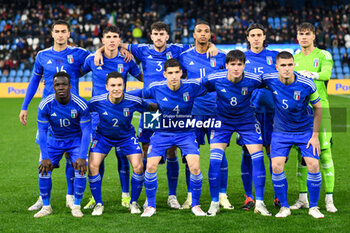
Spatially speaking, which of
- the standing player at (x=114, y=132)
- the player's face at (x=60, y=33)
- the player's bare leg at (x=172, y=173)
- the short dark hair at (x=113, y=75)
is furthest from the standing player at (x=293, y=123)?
the player's face at (x=60, y=33)

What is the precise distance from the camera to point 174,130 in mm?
6590

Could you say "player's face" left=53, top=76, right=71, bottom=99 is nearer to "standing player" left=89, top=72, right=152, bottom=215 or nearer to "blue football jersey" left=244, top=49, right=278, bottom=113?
"standing player" left=89, top=72, right=152, bottom=215

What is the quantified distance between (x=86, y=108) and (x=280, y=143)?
232 centimetres

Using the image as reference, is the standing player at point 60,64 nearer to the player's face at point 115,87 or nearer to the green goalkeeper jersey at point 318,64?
the player's face at point 115,87

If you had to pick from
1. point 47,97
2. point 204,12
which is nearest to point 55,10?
point 204,12

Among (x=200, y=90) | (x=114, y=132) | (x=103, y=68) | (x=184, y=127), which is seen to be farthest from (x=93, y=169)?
(x=200, y=90)

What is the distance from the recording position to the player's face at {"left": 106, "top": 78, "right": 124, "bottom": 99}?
648 centimetres

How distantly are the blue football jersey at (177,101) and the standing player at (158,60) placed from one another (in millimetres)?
559

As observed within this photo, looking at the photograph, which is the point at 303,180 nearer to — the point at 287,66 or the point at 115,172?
the point at 287,66

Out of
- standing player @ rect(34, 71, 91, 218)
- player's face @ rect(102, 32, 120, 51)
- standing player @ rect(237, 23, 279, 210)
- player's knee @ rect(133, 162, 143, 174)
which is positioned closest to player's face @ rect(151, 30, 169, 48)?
player's face @ rect(102, 32, 120, 51)

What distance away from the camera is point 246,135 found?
6590 millimetres

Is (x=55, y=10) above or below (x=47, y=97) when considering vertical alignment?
above

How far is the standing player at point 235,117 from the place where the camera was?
6.44 meters

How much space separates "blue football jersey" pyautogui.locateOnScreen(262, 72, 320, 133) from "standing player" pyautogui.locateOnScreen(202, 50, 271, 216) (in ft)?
0.82
